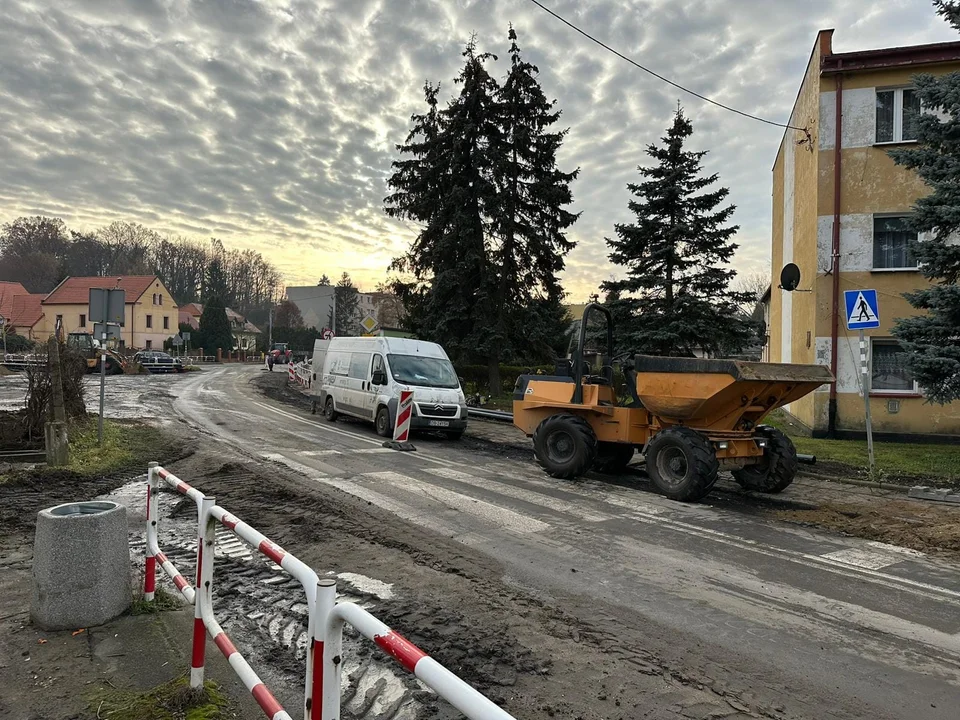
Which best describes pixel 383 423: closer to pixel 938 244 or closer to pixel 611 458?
pixel 611 458

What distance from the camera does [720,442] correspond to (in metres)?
8.38

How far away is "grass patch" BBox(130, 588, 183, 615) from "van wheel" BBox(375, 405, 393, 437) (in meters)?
9.74

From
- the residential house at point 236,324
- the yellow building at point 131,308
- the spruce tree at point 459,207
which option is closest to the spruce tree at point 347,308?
the residential house at point 236,324

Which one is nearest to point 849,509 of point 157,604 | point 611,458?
point 611,458

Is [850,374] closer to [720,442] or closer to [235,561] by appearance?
[720,442]

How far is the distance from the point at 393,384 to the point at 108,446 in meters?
5.81

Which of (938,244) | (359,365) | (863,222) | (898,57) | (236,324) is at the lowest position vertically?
(359,365)

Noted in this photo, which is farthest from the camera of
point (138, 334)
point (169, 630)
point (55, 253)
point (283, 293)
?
point (283, 293)

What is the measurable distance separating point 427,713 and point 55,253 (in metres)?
104

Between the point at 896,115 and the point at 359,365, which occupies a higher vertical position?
the point at 896,115

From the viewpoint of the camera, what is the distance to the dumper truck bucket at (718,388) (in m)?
8.02

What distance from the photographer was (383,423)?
48.2ft

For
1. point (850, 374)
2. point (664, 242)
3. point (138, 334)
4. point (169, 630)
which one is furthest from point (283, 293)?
point (169, 630)

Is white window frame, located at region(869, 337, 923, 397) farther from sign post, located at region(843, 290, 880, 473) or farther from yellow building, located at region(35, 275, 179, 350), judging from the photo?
yellow building, located at region(35, 275, 179, 350)
